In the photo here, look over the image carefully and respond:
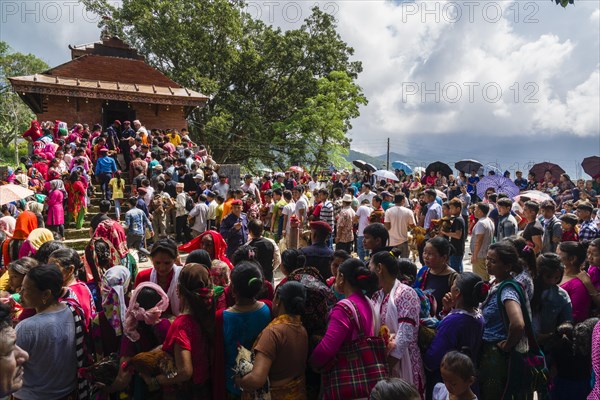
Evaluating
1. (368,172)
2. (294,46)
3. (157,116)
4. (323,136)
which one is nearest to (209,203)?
(368,172)

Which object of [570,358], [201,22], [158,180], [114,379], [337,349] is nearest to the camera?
[337,349]

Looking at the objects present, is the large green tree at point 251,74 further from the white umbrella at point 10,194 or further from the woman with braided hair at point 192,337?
the woman with braided hair at point 192,337

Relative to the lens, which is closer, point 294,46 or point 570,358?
point 570,358

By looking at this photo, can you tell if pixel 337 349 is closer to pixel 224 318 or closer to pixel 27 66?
pixel 224 318

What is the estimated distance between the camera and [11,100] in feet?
142

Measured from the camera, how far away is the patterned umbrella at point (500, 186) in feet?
34.9

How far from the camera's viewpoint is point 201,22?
26375 mm

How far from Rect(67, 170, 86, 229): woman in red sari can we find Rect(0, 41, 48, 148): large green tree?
3769cm

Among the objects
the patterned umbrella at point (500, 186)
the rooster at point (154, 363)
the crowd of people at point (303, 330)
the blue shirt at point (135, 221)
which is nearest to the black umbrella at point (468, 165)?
the patterned umbrella at point (500, 186)

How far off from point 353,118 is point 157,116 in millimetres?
12728

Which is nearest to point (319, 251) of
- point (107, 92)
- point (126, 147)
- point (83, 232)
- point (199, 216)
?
point (199, 216)

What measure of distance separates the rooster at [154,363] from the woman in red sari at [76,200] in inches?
376

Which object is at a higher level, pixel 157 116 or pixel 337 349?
pixel 157 116

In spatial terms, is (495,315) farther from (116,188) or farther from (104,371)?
(116,188)
